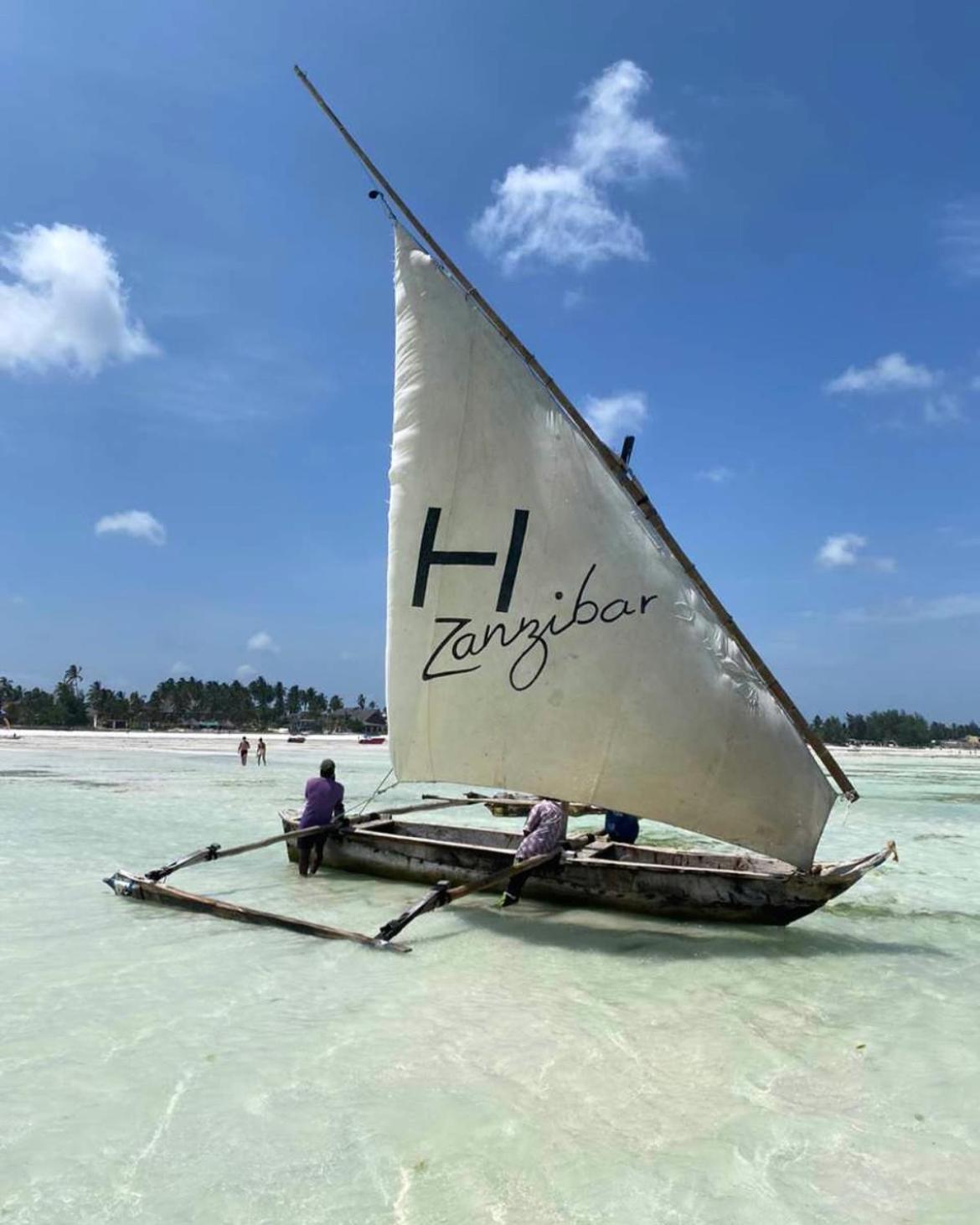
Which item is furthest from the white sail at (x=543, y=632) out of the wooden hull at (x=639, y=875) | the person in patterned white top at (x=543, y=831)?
the person in patterned white top at (x=543, y=831)

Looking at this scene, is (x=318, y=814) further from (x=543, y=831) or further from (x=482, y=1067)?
(x=482, y=1067)

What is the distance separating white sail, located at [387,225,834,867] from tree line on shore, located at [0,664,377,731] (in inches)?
4685

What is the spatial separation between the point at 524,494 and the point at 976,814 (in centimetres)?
2632

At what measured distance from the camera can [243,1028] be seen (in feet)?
→ 21.7

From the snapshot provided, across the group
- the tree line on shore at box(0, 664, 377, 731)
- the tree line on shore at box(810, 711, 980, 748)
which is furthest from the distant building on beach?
the tree line on shore at box(810, 711, 980, 748)

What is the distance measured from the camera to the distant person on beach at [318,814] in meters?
12.3

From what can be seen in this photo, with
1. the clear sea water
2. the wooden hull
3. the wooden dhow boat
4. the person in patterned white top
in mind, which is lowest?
the clear sea water

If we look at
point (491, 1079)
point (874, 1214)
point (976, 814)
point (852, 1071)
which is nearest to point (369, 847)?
point (491, 1079)

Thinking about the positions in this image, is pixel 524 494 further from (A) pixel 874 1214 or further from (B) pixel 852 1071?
(A) pixel 874 1214

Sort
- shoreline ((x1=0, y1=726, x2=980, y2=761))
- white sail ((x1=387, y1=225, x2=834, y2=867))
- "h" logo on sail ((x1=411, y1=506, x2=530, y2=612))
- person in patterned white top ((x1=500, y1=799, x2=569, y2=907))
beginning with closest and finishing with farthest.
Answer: white sail ((x1=387, y1=225, x2=834, y2=867)) → "h" logo on sail ((x1=411, y1=506, x2=530, y2=612)) → person in patterned white top ((x1=500, y1=799, x2=569, y2=907)) → shoreline ((x1=0, y1=726, x2=980, y2=761))

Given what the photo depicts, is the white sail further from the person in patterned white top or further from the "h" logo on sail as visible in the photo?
the person in patterned white top

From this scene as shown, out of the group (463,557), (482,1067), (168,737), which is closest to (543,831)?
(463,557)

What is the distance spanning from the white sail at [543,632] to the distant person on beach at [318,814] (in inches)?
105

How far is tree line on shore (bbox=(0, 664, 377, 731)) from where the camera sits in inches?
4872
